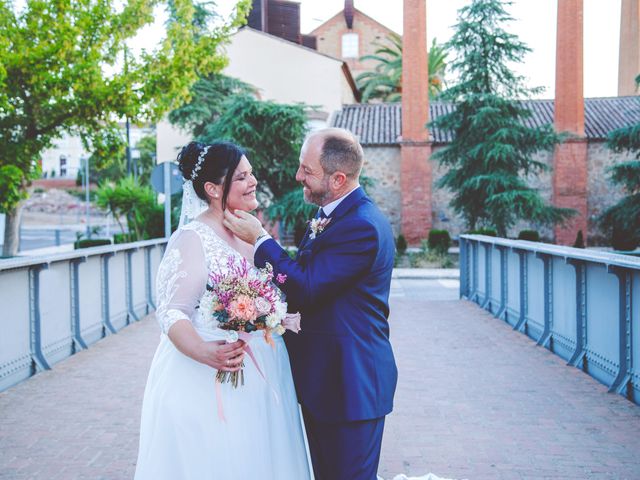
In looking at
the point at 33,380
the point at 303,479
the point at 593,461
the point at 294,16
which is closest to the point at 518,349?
the point at 593,461

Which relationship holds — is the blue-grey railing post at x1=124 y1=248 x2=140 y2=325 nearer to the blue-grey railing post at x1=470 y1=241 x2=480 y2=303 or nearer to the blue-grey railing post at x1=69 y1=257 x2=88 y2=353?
the blue-grey railing post at x1=69 y1=257 x2=88 y2=353

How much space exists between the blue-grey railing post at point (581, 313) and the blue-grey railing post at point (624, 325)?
1148 mm

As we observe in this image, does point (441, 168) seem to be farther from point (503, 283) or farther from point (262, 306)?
point (262, 306)

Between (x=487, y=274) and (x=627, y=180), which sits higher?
(x=627, y=180)

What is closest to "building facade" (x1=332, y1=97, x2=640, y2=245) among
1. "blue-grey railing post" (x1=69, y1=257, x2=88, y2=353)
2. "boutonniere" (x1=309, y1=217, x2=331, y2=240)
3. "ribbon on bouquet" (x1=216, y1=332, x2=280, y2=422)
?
"blue-grey railing post" (x1=69, y1=257, x2=88, y2=353)

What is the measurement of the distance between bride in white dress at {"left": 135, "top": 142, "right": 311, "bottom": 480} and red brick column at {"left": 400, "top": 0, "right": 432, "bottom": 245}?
2983 centimetres

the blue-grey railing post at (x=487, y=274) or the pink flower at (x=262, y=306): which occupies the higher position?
the pink flower at (x=262, y=306)

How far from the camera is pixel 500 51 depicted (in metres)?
28.1

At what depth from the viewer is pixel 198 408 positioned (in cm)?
329

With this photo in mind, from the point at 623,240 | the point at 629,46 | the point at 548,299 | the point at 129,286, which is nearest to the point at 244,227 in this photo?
the point at 548,299

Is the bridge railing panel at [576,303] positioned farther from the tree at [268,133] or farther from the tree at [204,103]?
the tree at [204,103]

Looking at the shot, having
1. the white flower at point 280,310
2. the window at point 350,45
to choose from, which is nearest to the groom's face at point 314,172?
the white flower at point 280,310

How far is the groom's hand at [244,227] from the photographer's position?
→ 10.7 feet

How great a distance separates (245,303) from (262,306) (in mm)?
86
